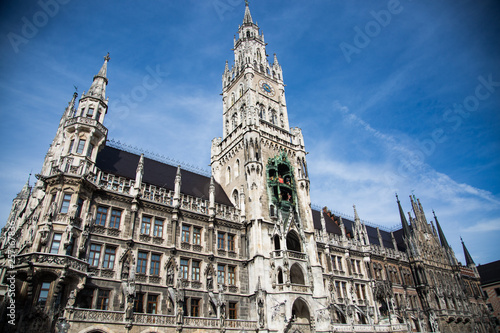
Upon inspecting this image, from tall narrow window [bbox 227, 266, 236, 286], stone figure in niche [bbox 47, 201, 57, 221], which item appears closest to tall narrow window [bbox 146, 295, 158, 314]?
tall narrow window [bbox 227, 266, 236, 286]

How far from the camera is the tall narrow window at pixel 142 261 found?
2634cm

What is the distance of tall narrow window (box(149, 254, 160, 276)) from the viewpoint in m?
26.8

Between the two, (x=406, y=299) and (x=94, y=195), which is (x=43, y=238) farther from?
(x=406, y=299)

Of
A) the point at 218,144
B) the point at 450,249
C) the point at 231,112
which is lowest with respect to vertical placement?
the point at 450,249

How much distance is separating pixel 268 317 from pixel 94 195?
1763 centimetres

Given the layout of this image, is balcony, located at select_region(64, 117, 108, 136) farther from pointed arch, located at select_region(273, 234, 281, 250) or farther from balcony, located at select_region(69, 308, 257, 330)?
pointed arch, located at select_region(273, 234, 281, 250)

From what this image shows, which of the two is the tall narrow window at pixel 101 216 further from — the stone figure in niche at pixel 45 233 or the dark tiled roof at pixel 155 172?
the dark tiled roof at pixel 155 172

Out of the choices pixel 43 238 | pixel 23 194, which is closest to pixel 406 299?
pixel 43 238

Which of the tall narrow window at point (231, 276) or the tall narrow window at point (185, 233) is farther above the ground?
the tall narrow window at point (185, 233)

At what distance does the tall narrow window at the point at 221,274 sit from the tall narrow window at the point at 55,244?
13232 millimetres

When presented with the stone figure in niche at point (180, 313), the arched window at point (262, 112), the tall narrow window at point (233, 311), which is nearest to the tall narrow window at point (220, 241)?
the tall narrow window at point (233, 311)

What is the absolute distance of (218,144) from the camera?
4459cm

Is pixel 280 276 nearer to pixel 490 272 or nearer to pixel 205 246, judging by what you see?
pixel 205 246

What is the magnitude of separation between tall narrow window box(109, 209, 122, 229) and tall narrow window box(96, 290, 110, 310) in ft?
16.3
